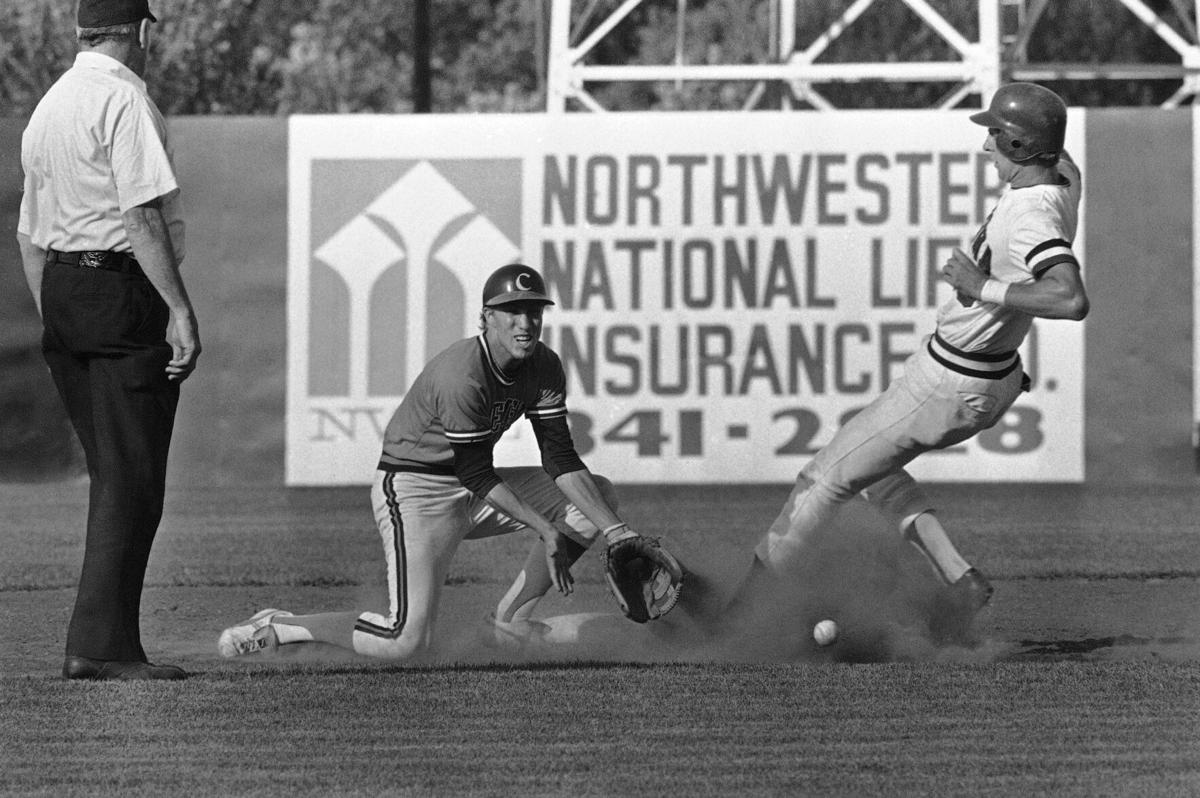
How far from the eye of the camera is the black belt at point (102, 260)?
21.3 ft

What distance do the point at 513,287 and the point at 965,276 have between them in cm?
158

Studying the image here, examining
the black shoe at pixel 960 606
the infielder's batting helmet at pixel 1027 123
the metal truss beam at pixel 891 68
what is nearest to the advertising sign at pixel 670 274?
the metal truss beam at pixel 891 68

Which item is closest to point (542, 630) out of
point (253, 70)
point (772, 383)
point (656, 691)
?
point (656, 691)

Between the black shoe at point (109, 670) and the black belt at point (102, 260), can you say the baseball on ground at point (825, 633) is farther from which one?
the black belt at point (102, 260)

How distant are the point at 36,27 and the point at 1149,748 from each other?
24300 mm

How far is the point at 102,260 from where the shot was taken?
21.3 ft

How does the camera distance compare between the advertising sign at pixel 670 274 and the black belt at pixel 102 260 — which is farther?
the advertising sign at pixel 670 274

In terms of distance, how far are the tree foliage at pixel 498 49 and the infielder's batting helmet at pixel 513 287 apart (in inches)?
872

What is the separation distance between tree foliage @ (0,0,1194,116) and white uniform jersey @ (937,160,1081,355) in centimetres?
2221

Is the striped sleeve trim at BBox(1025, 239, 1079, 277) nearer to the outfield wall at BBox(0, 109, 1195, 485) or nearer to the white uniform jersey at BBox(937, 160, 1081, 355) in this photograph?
the white uniform jersey at BBox(937, 160, 1081, 355)

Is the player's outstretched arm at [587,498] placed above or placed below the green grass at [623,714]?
above

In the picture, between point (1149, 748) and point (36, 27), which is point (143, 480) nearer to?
point (1149, 748)

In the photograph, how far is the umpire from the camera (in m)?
6.41

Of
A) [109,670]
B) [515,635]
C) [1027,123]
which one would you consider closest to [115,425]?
[109,670]
